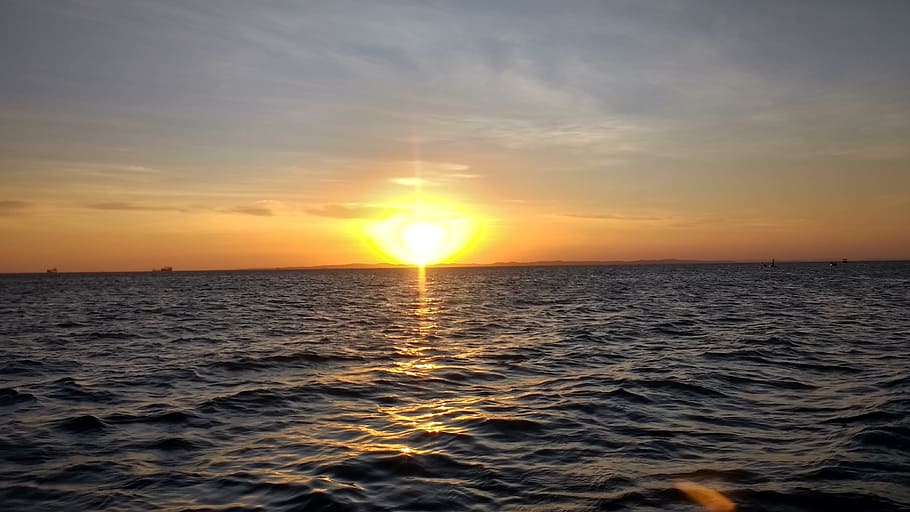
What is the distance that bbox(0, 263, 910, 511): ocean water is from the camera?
9227mm

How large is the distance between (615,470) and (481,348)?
15.7 m

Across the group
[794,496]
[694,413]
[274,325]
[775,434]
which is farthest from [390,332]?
[794,496]

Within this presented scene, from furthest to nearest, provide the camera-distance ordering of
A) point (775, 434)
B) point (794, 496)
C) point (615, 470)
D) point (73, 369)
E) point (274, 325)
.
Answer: point (274, 325) → point (73, 369) → point (775, 434) → point (615, 470) → point (794, 496)

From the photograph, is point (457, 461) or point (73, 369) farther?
point (73, 369)

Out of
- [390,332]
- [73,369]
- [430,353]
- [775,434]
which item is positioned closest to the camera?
[775,434]

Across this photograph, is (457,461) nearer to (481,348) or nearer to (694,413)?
(694,413)

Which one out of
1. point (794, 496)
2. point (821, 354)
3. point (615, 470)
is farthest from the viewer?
point (821, 354)

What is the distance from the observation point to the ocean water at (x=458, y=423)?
923 centimetres

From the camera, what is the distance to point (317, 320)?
39.2m

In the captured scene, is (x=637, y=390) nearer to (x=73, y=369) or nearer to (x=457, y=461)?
(x=457, y=461)

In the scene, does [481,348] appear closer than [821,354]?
No

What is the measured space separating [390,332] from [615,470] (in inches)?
926

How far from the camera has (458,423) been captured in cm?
1334

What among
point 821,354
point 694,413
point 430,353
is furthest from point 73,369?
point 821,354
